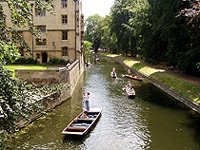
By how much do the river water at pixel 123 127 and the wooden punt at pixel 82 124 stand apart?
42 cm

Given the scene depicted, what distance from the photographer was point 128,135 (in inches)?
791

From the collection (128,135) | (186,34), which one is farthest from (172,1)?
(128,135)

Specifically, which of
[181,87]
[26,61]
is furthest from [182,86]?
[26,61]

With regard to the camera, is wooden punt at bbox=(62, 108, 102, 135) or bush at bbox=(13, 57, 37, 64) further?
bush at bbox=(13, 57, 37, 64)

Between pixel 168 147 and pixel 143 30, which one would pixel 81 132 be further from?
pixel 143 30

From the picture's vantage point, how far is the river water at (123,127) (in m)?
18.2

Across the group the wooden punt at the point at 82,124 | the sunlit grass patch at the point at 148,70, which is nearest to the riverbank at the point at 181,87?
the sunlit grass patch at the point at 148,70

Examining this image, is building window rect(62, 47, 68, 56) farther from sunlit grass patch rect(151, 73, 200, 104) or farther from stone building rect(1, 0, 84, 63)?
sunlit grass patch rect(151, 73, 200, 104)

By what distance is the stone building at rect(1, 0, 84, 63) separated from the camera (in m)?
50.2

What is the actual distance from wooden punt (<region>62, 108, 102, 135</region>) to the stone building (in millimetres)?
27568

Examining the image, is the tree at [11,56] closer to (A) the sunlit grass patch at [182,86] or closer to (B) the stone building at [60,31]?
(A) the sunlit grass patch at [182,86]

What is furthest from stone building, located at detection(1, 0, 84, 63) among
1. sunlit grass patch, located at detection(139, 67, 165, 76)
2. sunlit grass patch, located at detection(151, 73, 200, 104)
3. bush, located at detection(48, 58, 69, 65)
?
sunlit grass patch, located at detection(151, 73, 200, 104)

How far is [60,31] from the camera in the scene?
50.7 meters

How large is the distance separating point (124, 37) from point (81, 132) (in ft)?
192
